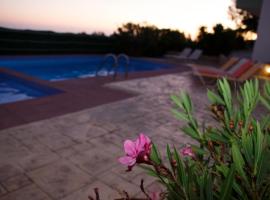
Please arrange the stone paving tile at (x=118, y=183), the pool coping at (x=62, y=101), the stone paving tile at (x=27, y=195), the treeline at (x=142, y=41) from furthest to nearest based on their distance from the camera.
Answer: the treeline at (x=142, y=41) < the pool coping at (x=62, y=101) < the stone paving tile at (x=118, y=183) < the stone paving tile at (x=27, y=195)

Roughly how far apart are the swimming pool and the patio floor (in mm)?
5714

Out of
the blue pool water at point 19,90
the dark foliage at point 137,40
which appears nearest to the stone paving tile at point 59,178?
the blue pool water at point 19,90

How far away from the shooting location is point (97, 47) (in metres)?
16.0

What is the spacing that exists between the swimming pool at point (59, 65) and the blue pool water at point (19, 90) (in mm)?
1910

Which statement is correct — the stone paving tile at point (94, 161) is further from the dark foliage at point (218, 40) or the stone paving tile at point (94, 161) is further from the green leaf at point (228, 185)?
the dark foliage at point (218, 40)

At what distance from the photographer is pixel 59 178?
2559 millimetres

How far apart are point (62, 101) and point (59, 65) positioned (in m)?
7.46

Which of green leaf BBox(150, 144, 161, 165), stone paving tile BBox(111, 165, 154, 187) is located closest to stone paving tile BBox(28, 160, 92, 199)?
stone paving tile BBox(111, 165, 154, 187)

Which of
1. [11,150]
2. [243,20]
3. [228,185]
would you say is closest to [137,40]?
[243,20]

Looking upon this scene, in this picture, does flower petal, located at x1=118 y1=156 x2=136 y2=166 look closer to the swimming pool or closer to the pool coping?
the pool coping

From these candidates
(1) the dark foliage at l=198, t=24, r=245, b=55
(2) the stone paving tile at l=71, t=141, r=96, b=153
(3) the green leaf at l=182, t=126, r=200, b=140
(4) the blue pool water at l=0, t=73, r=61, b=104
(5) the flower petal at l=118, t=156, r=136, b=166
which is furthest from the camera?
(1) the dark foliage at l=198, t=24, r=245, b=55

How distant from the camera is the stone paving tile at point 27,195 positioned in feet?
7.26

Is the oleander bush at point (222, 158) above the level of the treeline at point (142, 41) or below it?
below

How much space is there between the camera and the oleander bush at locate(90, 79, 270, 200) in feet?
2.32
